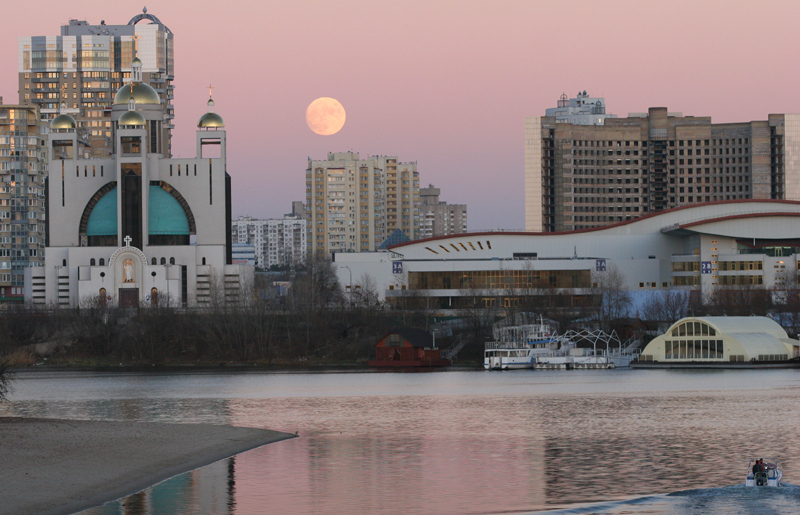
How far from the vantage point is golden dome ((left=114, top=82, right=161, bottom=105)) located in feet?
463

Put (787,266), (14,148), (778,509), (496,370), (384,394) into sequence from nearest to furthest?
(778,509)
(384,394)
(496,370)
(787,266)
(14,148)

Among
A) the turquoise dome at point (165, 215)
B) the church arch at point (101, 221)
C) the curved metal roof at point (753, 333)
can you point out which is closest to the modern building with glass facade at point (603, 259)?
the turquoise dome at point (165, 215)

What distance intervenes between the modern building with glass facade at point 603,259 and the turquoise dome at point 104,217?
26432mm

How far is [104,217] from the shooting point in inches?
5290

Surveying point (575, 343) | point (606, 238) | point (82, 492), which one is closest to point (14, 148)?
point (606, 238)

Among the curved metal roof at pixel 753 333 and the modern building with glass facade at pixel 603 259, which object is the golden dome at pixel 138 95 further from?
the curved metal roof at pixel 753 333

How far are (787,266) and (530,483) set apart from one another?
102194 mm

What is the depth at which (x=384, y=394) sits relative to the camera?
227 ft

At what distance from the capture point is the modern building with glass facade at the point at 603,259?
129m

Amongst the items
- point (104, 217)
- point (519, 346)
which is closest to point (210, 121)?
point (104, 217)

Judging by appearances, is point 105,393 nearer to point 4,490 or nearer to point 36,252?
point 4,490

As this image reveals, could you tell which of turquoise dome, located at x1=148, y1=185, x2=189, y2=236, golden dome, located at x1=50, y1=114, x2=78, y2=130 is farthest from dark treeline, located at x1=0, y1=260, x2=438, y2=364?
golden dome, located at x1=50, y1=114, x2=78, y2=130

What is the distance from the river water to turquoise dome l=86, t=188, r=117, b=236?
181 ft

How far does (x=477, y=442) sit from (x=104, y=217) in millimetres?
99225
